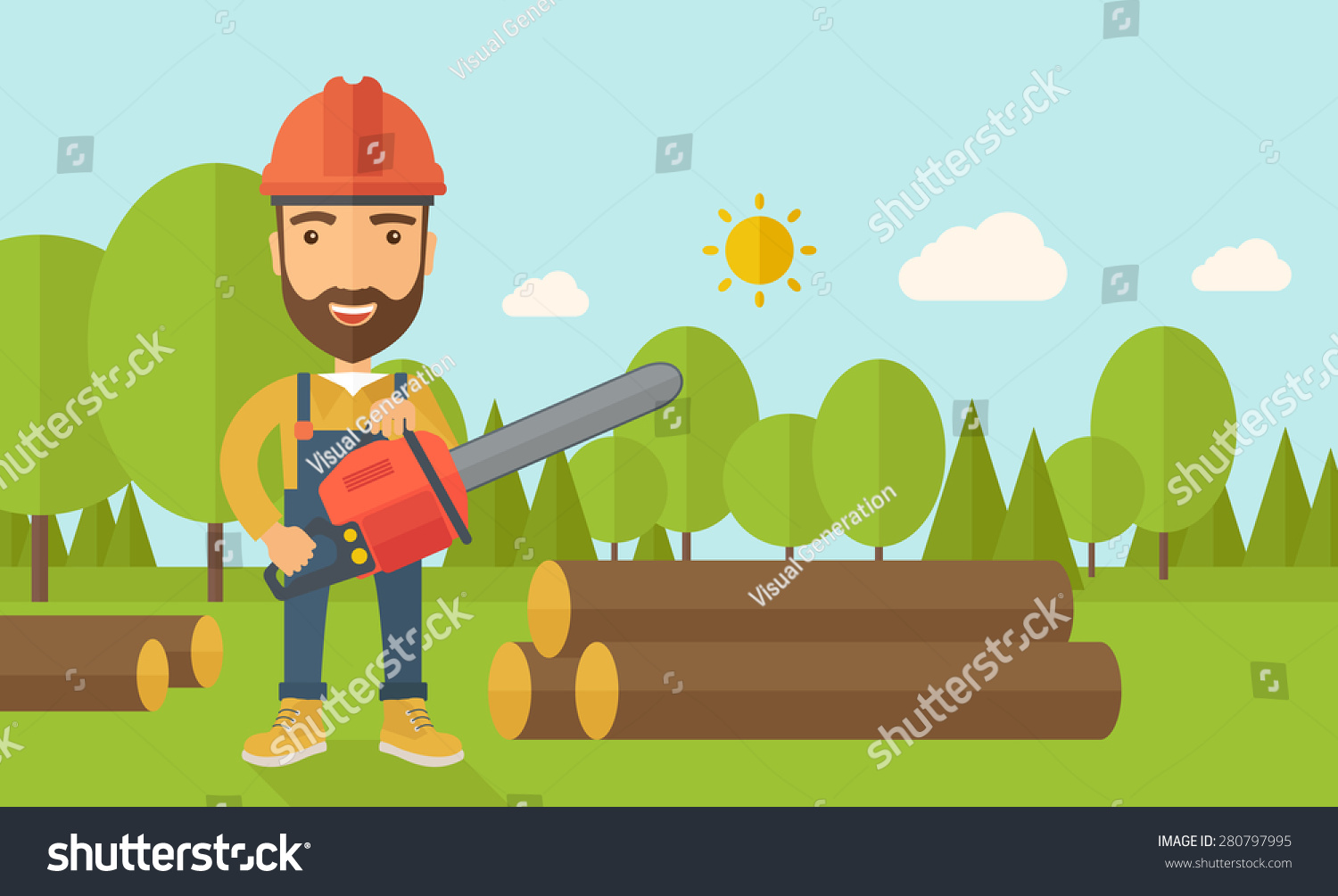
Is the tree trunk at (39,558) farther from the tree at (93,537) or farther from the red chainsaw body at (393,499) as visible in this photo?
the red chainsaw body at (393,499)

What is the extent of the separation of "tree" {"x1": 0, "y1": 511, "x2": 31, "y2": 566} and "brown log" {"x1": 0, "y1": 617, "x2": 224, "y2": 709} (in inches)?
331

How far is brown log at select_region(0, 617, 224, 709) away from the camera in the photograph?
8492 mm

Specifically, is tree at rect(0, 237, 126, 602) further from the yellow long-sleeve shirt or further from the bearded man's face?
Result: the bearded man's face

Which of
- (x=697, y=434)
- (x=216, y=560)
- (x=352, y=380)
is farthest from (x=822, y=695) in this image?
(x=697, y=434)

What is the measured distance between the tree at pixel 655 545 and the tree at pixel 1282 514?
7.95 m

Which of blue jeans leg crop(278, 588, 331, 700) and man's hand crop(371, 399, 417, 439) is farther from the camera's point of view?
blue jeans leg crop(278, 588, 331, 700)

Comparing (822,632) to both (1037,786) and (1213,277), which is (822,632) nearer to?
(1037,786)

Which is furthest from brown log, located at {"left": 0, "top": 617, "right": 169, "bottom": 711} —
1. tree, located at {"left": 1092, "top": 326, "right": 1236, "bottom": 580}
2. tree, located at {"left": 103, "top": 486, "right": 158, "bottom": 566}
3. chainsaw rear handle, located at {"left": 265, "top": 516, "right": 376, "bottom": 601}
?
tree, located at {"left": 1092, "top": 326, "right": 1236, "bottom": 580}

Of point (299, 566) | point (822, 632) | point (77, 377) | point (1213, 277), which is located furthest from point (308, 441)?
point (1213, 277)

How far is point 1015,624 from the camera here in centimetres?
893

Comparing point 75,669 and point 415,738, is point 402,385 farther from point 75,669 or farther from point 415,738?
point 75,669

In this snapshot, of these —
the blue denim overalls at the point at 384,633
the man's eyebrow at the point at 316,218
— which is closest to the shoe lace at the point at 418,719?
the blue denim overalls at the point at 384,633

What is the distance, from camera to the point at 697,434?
1530 cm

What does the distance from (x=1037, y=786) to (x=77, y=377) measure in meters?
8.67
